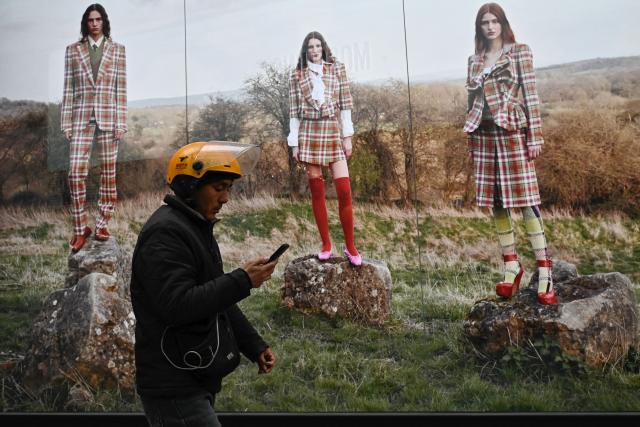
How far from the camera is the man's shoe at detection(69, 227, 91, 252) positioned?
5.57m

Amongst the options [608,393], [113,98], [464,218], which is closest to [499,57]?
[464,218]

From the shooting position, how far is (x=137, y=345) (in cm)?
261

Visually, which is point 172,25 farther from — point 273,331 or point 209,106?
point 273,331

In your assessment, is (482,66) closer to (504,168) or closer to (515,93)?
(515,93)

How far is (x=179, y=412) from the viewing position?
2.53 m

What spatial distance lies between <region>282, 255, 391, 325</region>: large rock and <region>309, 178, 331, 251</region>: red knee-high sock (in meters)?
0.17

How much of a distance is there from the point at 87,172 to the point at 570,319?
3356 millimetres

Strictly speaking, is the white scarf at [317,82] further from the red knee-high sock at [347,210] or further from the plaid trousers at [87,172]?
the plaid trousers at [87,172]

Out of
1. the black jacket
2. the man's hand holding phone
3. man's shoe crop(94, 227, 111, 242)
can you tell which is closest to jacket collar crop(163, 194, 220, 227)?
the black jacket

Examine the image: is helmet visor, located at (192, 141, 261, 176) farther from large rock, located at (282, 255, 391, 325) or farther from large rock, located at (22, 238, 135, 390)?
large rock, located at (22, 238, 135, 390)
